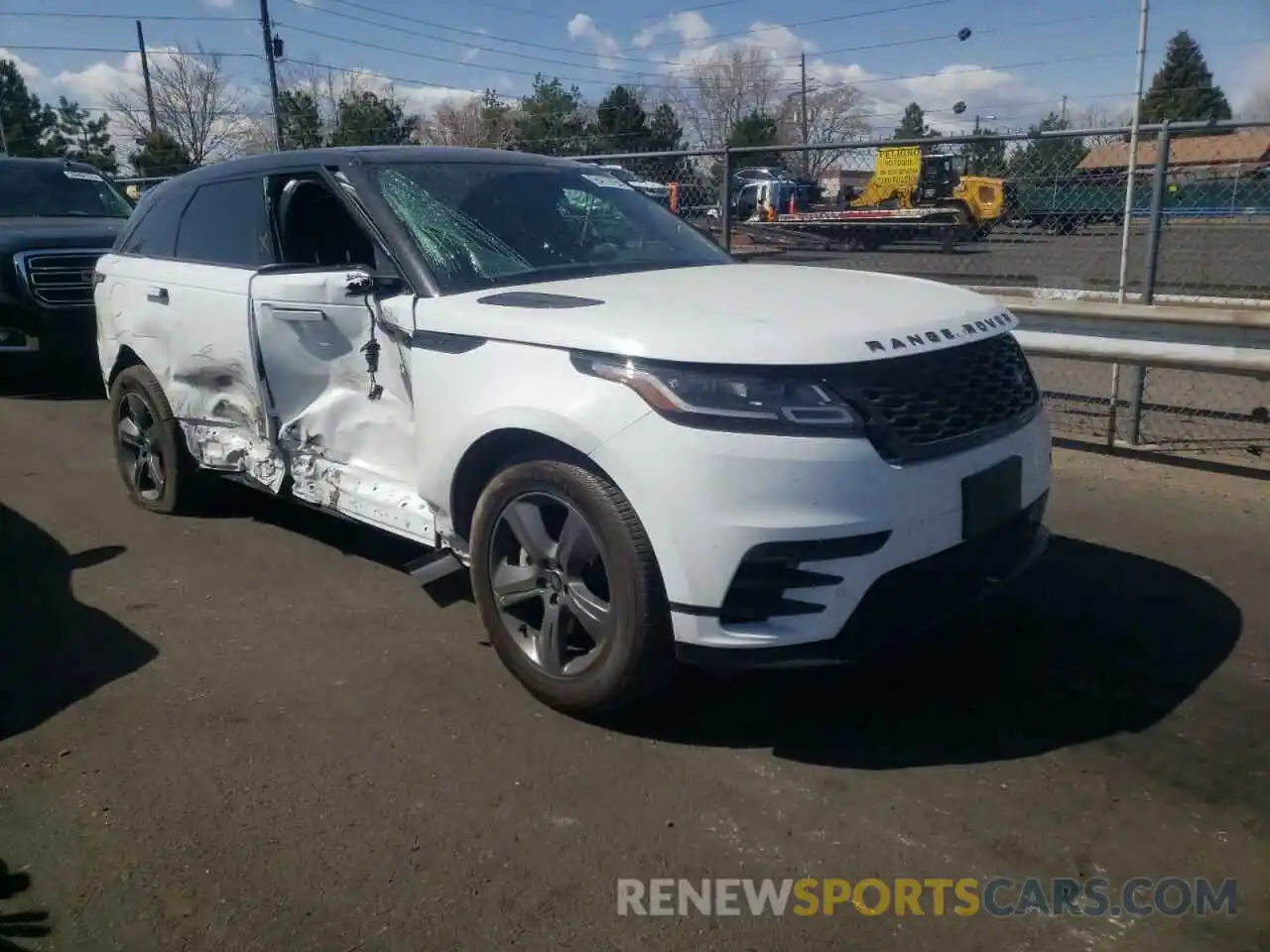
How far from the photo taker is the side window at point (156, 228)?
538 centimetres

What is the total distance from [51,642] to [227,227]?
2013 mm

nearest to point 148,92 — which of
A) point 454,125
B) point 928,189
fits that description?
point 454,125

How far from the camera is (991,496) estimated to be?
328 centimetres

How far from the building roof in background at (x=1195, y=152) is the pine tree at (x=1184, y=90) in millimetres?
15742

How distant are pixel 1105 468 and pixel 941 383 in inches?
146

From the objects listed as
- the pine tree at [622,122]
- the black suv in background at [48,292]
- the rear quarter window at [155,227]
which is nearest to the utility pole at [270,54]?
the pine tree at [622,122]

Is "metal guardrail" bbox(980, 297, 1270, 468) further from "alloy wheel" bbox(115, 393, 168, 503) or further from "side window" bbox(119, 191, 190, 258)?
"alloy wheel" bbox(115, 393, 168, 503)

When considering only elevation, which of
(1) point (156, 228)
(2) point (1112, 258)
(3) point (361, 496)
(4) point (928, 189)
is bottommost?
(3) point (361, 496)

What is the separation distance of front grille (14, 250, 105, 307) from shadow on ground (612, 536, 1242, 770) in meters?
7.53

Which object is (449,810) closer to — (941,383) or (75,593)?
(941,383)

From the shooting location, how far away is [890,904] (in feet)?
8.49

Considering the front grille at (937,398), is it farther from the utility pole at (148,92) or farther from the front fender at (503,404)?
the utility pole at (148,92)

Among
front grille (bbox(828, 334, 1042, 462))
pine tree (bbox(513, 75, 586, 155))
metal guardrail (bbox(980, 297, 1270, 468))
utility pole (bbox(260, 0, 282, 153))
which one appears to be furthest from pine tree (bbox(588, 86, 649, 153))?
front grille (bbox(828, 334, 1042, 462))

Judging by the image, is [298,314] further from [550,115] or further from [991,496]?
[550,115]
